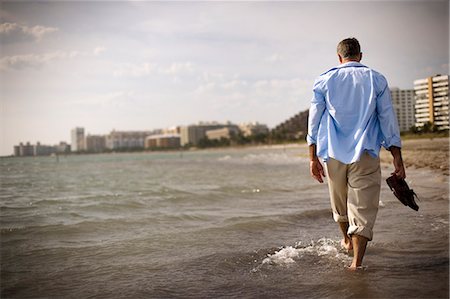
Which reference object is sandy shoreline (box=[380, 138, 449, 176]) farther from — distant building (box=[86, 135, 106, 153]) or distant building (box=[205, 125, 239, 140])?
distant building (box=[86, 135, 106, 153])

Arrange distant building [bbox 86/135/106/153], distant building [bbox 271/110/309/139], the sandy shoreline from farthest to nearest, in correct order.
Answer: distant building [bbox 86/135/106/153]
distant building [bbox 271/110/309/139]
the sandy shoreline

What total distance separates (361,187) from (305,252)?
1167 millimetres

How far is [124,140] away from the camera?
162 metres

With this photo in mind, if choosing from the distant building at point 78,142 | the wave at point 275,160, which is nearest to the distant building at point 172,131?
the distant building at point 78,142

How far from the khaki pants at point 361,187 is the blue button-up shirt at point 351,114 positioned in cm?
9

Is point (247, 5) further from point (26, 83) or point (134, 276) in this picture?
point (134, 276)

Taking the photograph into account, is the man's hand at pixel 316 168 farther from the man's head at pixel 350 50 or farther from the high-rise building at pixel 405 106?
the high-rise building at pixel 405 106

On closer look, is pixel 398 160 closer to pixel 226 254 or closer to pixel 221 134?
pixel 226 254

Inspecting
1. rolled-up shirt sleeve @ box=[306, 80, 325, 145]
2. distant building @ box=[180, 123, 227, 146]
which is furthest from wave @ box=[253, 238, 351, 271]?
distant building @ box=[180, 123, 227, 146]

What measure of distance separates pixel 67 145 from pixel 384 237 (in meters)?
109

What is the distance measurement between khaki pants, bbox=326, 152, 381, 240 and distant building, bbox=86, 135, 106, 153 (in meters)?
139

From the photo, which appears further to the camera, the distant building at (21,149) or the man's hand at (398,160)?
the distant building at (21,149)

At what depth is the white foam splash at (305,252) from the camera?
145 inches

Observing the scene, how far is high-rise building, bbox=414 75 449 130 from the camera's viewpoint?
8172 mm
